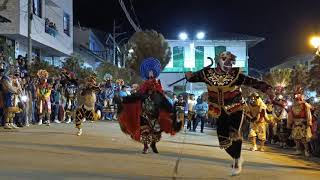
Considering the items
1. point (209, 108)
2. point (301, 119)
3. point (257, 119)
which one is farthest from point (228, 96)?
point (257, 119)

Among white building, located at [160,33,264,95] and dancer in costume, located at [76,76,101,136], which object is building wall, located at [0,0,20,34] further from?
white building, located at [160,33,264,95]

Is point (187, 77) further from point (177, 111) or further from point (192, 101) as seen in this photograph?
point (192, 101)

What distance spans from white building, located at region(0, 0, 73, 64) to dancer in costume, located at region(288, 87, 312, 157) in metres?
16.6

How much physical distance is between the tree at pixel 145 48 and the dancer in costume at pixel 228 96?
4402 centimetres

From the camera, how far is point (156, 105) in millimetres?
12664

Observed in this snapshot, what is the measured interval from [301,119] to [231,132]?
577cm

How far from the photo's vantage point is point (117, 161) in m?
11.2

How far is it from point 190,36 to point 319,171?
5251 centimetres

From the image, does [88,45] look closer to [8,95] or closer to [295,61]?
[295,61]

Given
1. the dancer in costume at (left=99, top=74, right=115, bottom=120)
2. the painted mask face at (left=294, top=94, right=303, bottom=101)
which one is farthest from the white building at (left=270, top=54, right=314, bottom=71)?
the painted mask face at (left=294, top=94, right=303, bottom=101)

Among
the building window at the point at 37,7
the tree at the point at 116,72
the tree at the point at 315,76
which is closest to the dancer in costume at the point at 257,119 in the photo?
the tree at the point at 315,76

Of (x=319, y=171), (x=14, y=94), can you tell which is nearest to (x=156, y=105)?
(x=319, y=171)

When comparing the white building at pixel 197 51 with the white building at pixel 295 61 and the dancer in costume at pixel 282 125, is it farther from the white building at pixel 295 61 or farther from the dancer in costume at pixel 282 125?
the dancer in costume at pixel 282 125

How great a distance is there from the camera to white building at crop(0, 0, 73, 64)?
27.7 metres
